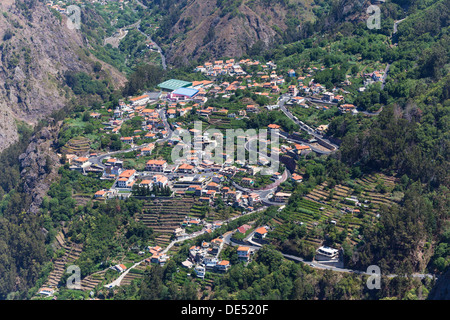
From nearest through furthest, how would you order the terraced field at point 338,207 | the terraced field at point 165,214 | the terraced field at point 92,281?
1. the terraced field at point 338,207
2. the terraced field at point 92,281
3. the terraced field at point 165,214

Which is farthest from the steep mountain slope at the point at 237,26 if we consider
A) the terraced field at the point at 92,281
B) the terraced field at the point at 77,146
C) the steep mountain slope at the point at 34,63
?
the terraced field at the point at 92,281

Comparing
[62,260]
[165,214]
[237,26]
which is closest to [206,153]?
[165,214]

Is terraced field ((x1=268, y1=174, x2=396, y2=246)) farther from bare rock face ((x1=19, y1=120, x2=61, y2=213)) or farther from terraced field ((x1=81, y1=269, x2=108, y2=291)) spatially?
bare rock face ((x1=19, y1=120, x2=61, y2=213))

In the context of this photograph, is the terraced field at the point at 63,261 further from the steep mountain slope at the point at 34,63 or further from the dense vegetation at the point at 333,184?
the steep mountain slope at the point at 34,63

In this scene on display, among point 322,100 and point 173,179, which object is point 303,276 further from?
Result: point 322,100

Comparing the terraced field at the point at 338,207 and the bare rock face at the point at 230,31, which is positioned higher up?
the bare rock face at the point at 230,31

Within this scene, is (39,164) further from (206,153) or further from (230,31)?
(230,31)
